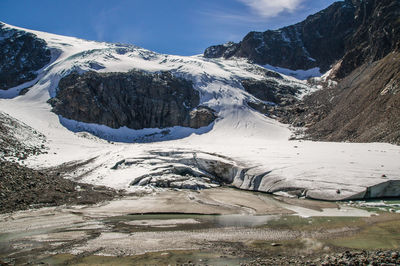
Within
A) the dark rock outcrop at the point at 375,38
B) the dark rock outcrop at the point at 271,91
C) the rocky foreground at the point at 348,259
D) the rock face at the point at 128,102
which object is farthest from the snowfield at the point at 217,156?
the dark rock outcrop at the point at 375,38

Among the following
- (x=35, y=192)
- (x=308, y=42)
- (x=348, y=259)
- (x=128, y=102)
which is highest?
(x=308, y=42)

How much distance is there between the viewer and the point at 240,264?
904 cm

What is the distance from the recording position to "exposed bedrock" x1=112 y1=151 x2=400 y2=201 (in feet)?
64.7

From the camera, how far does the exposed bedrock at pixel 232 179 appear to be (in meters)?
19.7

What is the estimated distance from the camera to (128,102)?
231 ft

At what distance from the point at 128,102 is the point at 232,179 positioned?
47415mm

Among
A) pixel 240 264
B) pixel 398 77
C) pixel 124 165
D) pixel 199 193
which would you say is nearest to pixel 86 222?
pixel 240 264

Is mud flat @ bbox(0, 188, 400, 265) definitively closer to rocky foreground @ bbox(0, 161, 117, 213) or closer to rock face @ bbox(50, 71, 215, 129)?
rocky foreground @ bbox(0, 161, 117, 213)

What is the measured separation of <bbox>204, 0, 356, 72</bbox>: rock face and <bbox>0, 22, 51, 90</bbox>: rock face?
77613mm

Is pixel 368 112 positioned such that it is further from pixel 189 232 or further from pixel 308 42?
pixel 308 42

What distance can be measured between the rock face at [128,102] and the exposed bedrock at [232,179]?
114ft

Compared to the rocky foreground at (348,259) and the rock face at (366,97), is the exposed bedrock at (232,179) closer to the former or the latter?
the rocky foreground at (348,259)

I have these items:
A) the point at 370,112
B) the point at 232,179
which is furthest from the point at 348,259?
the point at 370,112

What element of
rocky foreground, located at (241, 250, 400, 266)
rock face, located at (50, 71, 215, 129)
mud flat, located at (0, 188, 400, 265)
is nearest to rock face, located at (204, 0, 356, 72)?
rock face, located at (50, 71, 215, 129)
